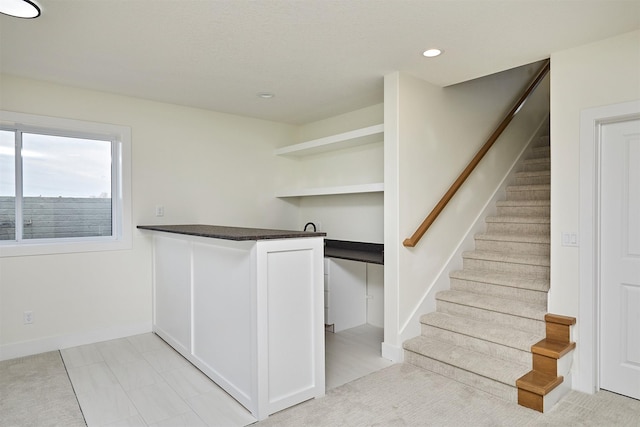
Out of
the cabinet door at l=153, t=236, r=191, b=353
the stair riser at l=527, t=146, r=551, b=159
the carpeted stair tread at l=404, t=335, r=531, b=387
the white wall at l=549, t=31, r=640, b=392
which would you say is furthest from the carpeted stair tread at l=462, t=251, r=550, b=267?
the cabinet door at l=153, t=236, r=191, b=353

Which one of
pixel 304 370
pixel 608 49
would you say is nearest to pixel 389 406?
pixel 304 370

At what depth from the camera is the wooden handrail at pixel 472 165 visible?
10.4ft

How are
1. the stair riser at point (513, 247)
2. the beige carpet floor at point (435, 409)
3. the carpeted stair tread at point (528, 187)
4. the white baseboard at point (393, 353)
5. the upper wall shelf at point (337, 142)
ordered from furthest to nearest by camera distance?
the carpeted stair tread at point (528, 187), the upper wall shelf at point (337, 142), the stair riser at point (513, 247), the white baseboard at point (393, 353), the beige carpet floor at point (435, 409)

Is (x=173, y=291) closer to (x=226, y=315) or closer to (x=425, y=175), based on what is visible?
(x=226, y=315)

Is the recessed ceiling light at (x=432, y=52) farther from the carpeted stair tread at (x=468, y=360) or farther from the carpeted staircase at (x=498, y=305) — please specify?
the carpeted stair tread at (x=468, y=360)

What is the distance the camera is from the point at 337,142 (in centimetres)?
413

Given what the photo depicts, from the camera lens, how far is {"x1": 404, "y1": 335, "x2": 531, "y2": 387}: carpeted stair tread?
8.45 ft

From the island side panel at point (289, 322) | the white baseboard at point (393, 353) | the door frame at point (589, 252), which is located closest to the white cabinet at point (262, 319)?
the island side panel at point (289, 322)

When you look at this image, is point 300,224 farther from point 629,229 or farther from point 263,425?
point 629,229

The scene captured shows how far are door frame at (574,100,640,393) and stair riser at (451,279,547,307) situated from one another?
0.36 m

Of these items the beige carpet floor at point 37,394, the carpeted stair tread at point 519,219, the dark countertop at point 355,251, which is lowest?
the beige carpet floor at point 37,394

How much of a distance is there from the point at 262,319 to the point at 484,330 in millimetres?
1789

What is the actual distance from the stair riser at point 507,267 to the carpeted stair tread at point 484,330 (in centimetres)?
60

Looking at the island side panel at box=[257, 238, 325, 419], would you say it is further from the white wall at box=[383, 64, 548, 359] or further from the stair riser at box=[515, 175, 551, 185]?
the stair riser at box=[515, 175, 551, 185]
